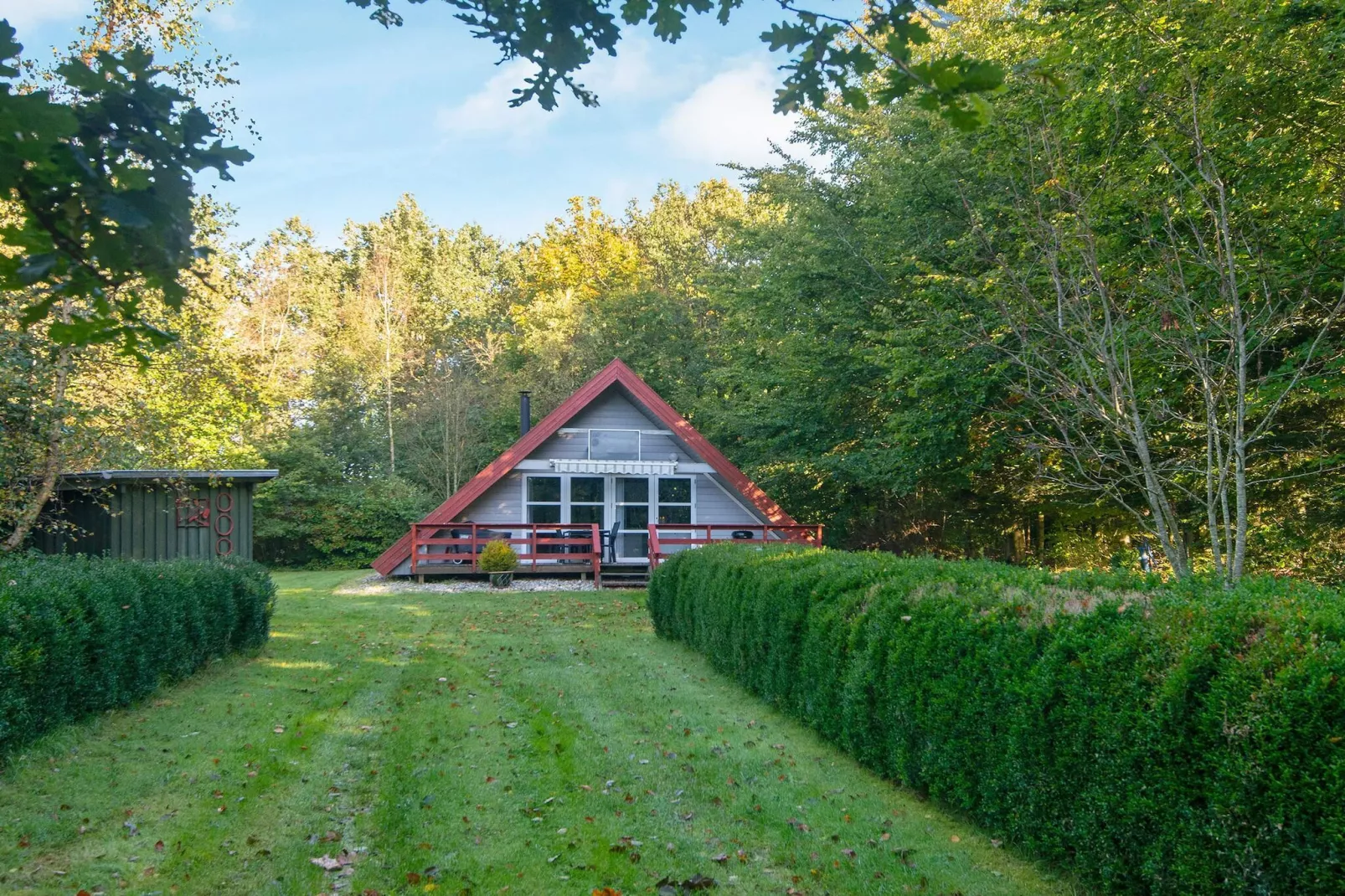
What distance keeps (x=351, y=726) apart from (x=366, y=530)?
68.2 feet

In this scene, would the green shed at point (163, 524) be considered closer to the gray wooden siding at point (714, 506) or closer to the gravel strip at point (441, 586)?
the gravel strip at point (441, 586)

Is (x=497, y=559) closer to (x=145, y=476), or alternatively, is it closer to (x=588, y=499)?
(x=588, y=499)

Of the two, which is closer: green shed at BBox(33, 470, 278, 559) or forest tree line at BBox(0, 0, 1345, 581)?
forest tree line at BBox(0, 0, 1345, 581)

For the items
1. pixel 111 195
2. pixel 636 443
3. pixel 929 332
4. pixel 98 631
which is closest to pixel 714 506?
pixel 636 443

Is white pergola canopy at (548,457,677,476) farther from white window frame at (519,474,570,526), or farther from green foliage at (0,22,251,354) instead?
green foliage at (0,22,251,354)

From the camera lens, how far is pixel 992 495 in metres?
20.1

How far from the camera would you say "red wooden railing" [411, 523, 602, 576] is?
18500mm

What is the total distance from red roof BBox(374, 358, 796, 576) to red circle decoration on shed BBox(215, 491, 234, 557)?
3.93 meters

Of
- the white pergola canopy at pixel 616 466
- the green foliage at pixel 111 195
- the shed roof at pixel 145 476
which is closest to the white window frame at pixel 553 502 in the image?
the white pergola canopy at pixel 616 466

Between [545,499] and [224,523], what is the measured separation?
694 centimetres

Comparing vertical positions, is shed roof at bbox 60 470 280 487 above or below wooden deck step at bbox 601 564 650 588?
above

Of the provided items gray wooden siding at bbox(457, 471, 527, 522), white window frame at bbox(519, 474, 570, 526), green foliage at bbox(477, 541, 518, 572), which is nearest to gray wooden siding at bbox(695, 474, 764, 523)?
white window frame at bbox(519, 474, 570, 526)

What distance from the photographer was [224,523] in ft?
50.4

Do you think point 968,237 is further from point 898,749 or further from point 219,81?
point 219,81
